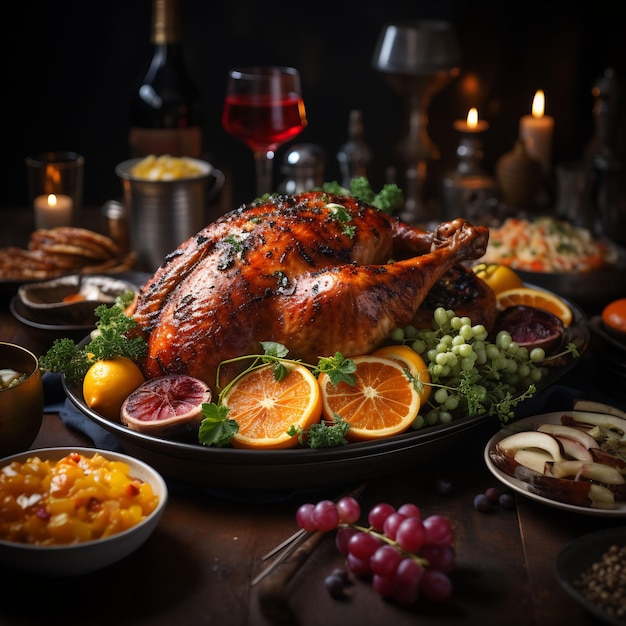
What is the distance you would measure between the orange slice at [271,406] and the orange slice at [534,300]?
85cm

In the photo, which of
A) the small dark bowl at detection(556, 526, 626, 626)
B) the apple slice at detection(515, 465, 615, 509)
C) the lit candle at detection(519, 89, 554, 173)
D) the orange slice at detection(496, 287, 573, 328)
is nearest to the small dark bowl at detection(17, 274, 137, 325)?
the orange slice at detection(496, 287, 573, 328)

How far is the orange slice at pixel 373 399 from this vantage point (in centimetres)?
185

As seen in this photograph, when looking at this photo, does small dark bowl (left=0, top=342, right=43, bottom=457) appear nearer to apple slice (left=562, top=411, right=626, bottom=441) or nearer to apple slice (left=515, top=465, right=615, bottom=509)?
apple slice (left=515, top=465, right=615, bottom=509)

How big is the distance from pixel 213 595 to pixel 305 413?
42cm

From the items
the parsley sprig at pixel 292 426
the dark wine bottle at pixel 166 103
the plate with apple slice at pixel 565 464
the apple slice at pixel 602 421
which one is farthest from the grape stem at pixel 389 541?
the dark wine bottle at pixel 166 103

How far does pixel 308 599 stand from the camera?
153cm

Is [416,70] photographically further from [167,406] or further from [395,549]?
[395,549]

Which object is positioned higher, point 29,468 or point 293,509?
point 29,468

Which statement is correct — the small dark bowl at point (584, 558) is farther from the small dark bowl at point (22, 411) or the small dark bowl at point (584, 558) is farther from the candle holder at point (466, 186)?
the candle holder at point (466, 186)

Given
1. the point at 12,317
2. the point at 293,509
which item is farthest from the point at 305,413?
the point at 12,317

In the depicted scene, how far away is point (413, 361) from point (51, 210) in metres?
2.03

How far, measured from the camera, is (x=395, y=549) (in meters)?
1.52

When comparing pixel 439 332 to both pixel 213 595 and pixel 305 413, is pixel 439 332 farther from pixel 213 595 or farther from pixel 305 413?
pixel 213 595

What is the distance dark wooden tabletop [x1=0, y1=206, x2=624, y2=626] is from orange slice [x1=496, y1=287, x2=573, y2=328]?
2.38 ft
